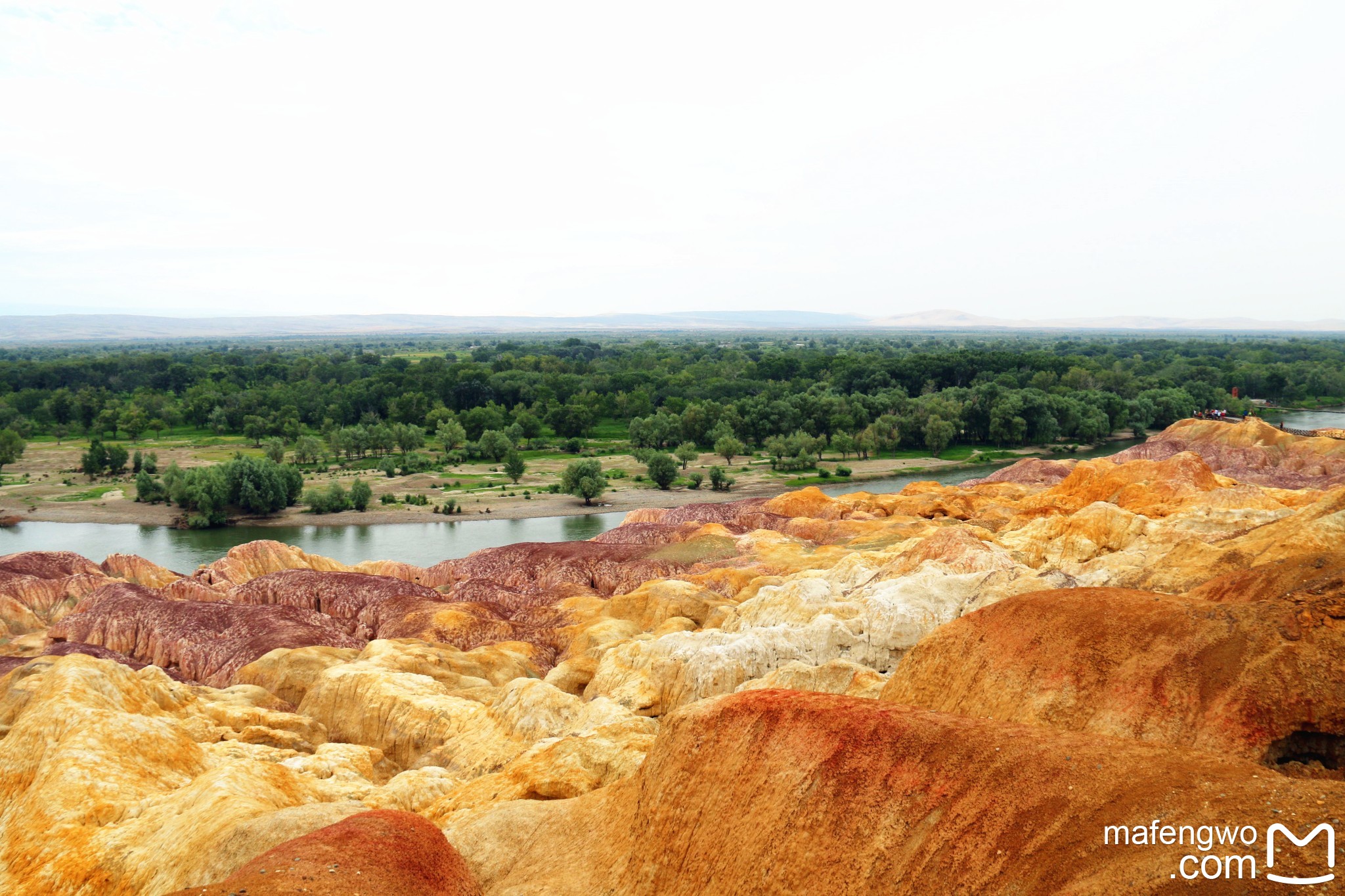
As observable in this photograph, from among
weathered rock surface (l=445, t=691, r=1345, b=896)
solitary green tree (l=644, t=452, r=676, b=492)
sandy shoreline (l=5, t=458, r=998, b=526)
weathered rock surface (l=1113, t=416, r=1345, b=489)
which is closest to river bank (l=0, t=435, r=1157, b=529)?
sandy shoreline (l=5, t=458, r=998, b=526)

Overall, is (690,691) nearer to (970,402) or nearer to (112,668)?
(112,668)

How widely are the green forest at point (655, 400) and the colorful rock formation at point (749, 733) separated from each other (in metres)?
80.3

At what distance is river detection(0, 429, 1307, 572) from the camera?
76625 mm

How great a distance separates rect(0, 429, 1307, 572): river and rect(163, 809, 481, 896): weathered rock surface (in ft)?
191

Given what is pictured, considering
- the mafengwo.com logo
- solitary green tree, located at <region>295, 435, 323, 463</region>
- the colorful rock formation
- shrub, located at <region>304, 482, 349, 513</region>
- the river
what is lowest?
the river

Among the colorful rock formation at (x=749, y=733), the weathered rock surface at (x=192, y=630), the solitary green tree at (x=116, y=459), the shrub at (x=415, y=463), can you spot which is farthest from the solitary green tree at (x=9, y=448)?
the colorful rock formation at (x=749, y=733)

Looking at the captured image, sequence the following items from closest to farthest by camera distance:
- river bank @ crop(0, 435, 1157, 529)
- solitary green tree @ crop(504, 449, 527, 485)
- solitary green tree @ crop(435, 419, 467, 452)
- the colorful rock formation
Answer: the colorful rock formation < river bank @ crop(0, 435, 1157, 529) < solitary green tree @ crop(504, 449, 527, 485) < solitary green tree @ crop(435, 419, 467, 452)

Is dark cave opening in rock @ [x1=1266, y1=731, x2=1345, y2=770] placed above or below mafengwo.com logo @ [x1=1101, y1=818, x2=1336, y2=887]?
below

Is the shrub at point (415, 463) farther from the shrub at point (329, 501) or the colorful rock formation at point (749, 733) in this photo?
the colorful rock formation at point (749, 733)

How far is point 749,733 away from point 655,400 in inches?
5512

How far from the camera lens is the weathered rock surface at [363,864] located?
13.5 m

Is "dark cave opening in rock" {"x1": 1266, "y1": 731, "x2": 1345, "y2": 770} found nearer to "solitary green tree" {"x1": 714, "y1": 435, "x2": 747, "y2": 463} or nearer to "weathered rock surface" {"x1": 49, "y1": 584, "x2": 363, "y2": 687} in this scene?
"weathered rock surface" {"x1": 49, "y1": 584, "x2": 363, "y2": 687}

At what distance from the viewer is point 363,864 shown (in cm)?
1448

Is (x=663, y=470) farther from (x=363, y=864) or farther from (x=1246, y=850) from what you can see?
(x=1246, y=850)
